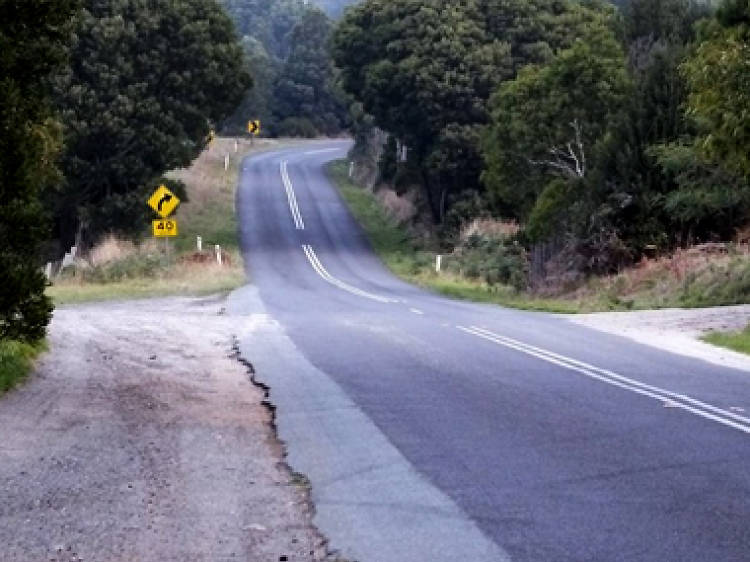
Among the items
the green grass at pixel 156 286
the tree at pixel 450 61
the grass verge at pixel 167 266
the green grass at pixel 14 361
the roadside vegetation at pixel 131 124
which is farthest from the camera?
the tree at pixel 450 61

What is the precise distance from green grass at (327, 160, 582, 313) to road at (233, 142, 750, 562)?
1212 cm

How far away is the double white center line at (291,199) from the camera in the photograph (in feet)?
220

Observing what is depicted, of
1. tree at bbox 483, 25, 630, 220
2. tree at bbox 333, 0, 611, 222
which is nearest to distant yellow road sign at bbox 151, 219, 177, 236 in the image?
tree at bbox 483, 25, 630, 220

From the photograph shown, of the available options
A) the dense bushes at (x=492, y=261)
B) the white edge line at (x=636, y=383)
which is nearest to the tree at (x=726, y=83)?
the white edge line at (x=636, y=383)

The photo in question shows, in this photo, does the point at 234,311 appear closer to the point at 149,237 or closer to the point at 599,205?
the point at 599,205

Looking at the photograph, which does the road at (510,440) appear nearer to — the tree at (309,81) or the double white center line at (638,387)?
the double white center line at (638,387)

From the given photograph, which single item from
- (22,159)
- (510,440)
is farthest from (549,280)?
(510,440)

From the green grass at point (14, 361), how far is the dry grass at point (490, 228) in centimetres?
3602

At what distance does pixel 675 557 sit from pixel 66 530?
3593 millimetres

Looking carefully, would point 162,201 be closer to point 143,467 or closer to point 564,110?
point 564,110

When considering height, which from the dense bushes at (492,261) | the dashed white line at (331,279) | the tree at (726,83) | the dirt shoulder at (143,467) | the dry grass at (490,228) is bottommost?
the dashed white line at (331,279)

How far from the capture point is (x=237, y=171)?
87.9 m

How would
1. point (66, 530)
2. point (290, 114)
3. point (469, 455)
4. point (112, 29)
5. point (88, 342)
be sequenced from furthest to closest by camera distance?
point (290, 114) < point (112, 29) < point (88, 342) < point (469, 455) < point (66, 530)

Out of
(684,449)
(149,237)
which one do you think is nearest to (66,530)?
(684,449)
